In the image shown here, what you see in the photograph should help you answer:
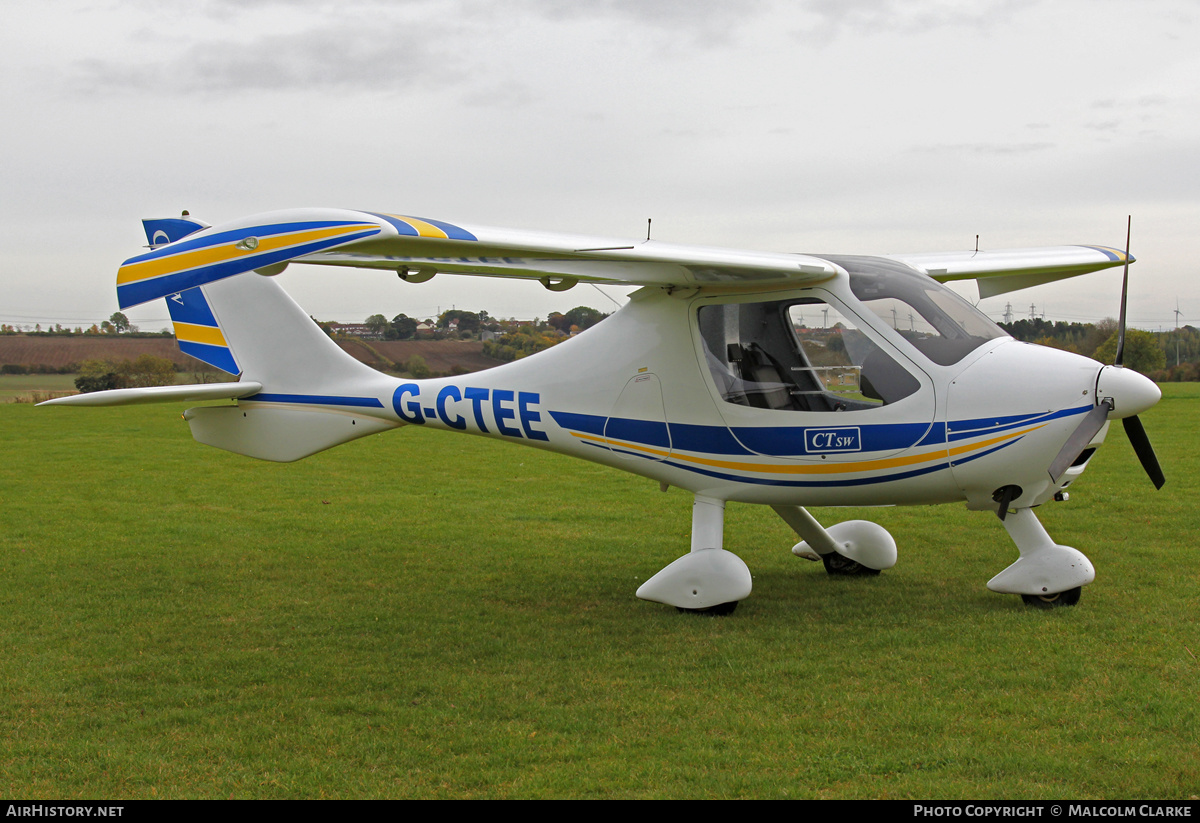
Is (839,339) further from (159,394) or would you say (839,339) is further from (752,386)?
(159,394)

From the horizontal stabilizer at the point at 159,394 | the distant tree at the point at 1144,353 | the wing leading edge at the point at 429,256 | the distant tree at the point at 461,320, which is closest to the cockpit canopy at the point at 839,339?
the wing leading edge at the point at 429,256

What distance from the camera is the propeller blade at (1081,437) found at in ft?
20.4

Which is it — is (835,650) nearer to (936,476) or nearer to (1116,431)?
(936,476)

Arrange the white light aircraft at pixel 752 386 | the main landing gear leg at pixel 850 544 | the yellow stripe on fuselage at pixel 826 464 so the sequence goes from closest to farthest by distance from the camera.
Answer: the white light aircraft at pixel 752 386 → the yellow stripe on fuselage at pixel 826 464 → the main landing gear leg at pixel 850 544

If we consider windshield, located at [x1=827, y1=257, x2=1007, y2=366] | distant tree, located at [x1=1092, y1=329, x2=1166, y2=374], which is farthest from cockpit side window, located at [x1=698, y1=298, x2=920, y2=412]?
distant tree, located at [x1=1092, y1=329, x2=1166, y2=374]

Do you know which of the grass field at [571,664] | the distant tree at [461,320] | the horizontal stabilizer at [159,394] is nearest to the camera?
the grass field at [571,664]

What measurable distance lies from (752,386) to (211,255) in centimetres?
385

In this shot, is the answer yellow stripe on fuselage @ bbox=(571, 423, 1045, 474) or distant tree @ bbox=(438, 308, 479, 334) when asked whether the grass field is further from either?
distant tree @ bbox=(438, 308, 479, 334)

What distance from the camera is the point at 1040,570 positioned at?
696 centimetres

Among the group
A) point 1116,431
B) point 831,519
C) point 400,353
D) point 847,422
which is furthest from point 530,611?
point 1116,431

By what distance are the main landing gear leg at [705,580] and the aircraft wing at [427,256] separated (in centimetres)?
199

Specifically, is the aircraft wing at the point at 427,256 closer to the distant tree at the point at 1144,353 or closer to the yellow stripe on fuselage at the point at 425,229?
the yellow stripe on fuselage at the point at 425,229

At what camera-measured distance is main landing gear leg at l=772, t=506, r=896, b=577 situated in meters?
8.59

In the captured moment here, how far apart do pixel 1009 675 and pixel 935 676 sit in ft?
1.37
